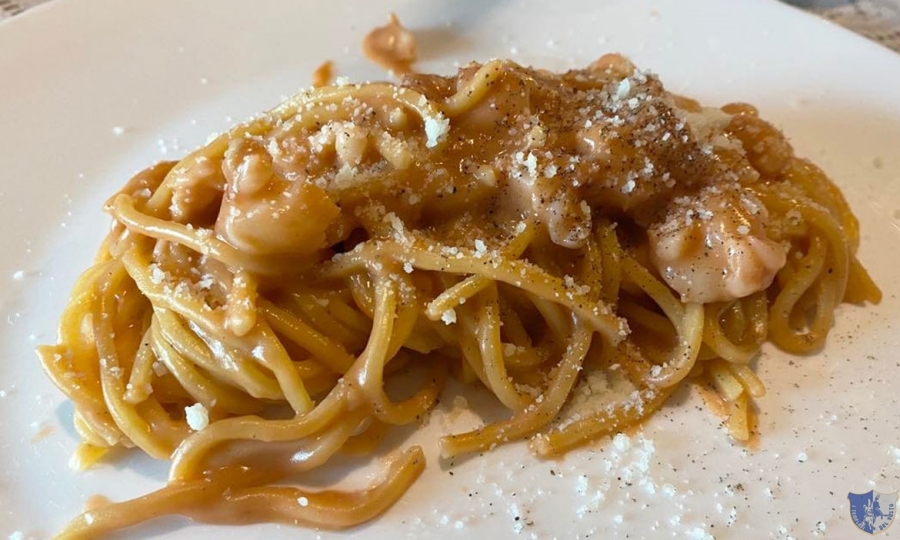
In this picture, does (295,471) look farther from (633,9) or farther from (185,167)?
(633,9)

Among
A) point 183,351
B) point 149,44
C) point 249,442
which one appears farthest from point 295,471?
point 149,44

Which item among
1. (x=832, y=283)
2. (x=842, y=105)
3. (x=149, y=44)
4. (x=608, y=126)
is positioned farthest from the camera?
(x=149, y=44)

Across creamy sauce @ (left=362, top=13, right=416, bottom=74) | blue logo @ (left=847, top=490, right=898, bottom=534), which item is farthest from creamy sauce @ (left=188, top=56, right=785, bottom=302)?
creamy sauce @ (left=362, top=13, right=416, bottom=74)

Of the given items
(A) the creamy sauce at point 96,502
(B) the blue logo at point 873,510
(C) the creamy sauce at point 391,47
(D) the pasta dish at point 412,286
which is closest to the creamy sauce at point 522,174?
(D) the pasta dish at point 412,286

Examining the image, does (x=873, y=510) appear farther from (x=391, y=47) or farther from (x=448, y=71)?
(x=391, y=47)

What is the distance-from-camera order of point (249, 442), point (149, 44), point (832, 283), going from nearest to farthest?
point (249, 442), point (832, 283), point (149, 44)

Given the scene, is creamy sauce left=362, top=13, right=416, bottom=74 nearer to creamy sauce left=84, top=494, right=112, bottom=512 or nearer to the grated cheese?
the grated cheese
